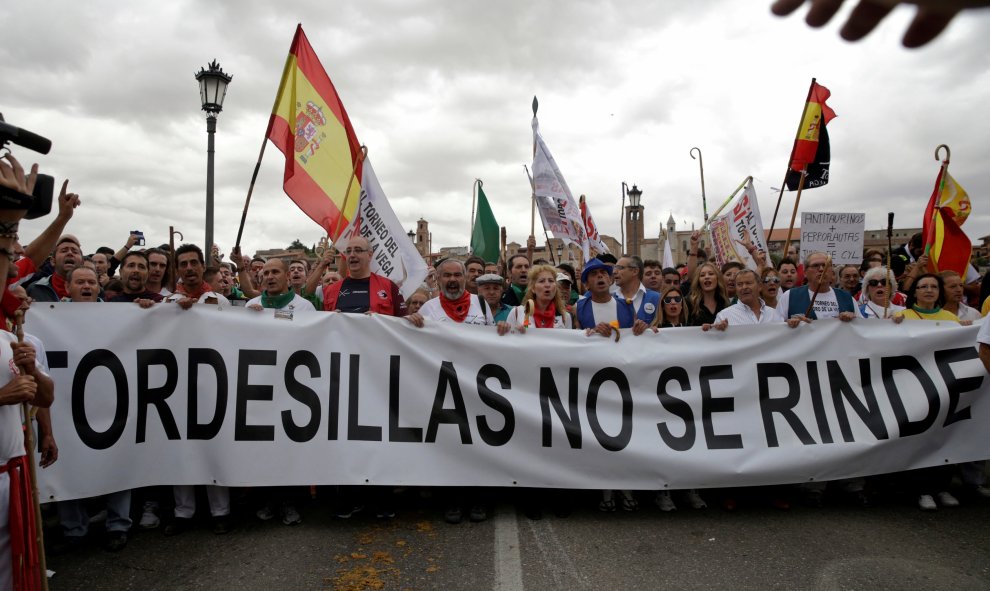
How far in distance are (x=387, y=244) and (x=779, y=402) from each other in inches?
137

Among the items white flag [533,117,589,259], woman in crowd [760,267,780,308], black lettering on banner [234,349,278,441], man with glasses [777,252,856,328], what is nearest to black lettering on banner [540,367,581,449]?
black lettering on banner [234,349,278,441]

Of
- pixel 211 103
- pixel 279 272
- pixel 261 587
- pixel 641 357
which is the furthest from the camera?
pixel 211 103

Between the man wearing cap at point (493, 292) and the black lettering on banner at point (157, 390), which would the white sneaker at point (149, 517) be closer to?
the black lettering on banner at point (157, 390)

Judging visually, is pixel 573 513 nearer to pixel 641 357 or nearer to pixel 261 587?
pixel 641 357

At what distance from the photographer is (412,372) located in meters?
4.46

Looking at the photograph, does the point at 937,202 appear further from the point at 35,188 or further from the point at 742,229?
the point at 35,188

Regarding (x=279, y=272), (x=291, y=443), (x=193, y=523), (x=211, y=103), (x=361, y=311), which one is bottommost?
(x=193, y=523)

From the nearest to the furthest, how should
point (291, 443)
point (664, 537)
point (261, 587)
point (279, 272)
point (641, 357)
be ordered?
point (261, 587)
point (664, 537)
point (291, 443)
point (641, 357)
point (279, 272)

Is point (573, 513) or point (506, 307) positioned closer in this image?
point (573, 513)

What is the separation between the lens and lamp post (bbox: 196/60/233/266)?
25.3 feet

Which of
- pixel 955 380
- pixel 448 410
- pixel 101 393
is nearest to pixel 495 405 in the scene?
pixel 448 410

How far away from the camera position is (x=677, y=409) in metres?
4.51

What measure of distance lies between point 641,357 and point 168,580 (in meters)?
3.36

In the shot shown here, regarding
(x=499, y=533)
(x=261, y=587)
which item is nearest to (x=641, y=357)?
(x=499, y=533)
